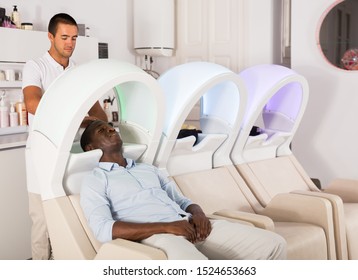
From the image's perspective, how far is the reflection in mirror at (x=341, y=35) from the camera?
450 cm

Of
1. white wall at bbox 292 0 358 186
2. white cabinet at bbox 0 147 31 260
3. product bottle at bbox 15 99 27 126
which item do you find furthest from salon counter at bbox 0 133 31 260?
white wall at bbox 292 0 358 186

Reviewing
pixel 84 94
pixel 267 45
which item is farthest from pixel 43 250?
pixel 267 45

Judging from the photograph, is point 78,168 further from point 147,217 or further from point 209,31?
point 209,31

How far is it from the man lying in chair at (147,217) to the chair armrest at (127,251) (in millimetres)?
66

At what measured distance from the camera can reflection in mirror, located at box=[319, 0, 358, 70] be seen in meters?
4.50

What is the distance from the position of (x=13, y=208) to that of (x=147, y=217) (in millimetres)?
1429

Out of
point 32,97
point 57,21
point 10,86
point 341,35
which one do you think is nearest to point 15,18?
point 10,86

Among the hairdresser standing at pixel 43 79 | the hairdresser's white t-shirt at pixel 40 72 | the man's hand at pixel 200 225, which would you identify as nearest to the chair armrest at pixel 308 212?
the man's hand at pixel 200 225

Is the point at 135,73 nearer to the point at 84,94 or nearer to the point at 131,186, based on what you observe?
the point at 84,94

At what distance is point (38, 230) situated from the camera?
247cm

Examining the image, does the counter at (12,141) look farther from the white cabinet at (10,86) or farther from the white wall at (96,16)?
the white wall at (96,16)
